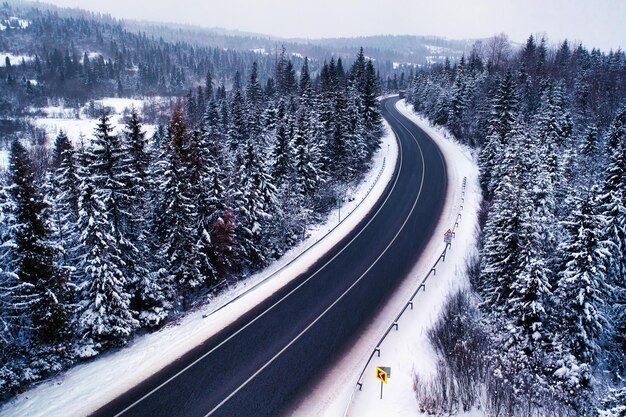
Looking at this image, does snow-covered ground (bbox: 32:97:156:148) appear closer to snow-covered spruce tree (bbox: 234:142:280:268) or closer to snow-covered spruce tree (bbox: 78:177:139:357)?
snow-covered spruce tree (bbox: 234:142:280:268)

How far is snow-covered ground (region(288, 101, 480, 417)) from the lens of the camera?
49.8 ft

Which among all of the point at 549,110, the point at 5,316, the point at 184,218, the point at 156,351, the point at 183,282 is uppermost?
the point at 549,110

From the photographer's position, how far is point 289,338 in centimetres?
1931

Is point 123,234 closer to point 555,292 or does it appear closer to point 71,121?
point 555,292

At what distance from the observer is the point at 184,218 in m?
21.7

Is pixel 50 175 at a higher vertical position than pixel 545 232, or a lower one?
higher

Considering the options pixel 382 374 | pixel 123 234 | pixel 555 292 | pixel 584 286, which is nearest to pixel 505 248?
pixel 555 292

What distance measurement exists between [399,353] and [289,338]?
5.50 m

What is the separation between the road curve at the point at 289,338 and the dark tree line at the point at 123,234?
12.8 ft

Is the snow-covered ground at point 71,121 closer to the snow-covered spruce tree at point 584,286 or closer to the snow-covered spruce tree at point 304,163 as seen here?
the snow-covered spruce tree at point 304,163

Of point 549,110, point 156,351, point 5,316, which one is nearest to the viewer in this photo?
point 5,316

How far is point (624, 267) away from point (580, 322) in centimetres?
530

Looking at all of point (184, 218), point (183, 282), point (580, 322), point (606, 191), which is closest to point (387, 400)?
point (580, 322)

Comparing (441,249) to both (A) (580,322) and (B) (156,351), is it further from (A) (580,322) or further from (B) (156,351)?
(B) (156,351)
